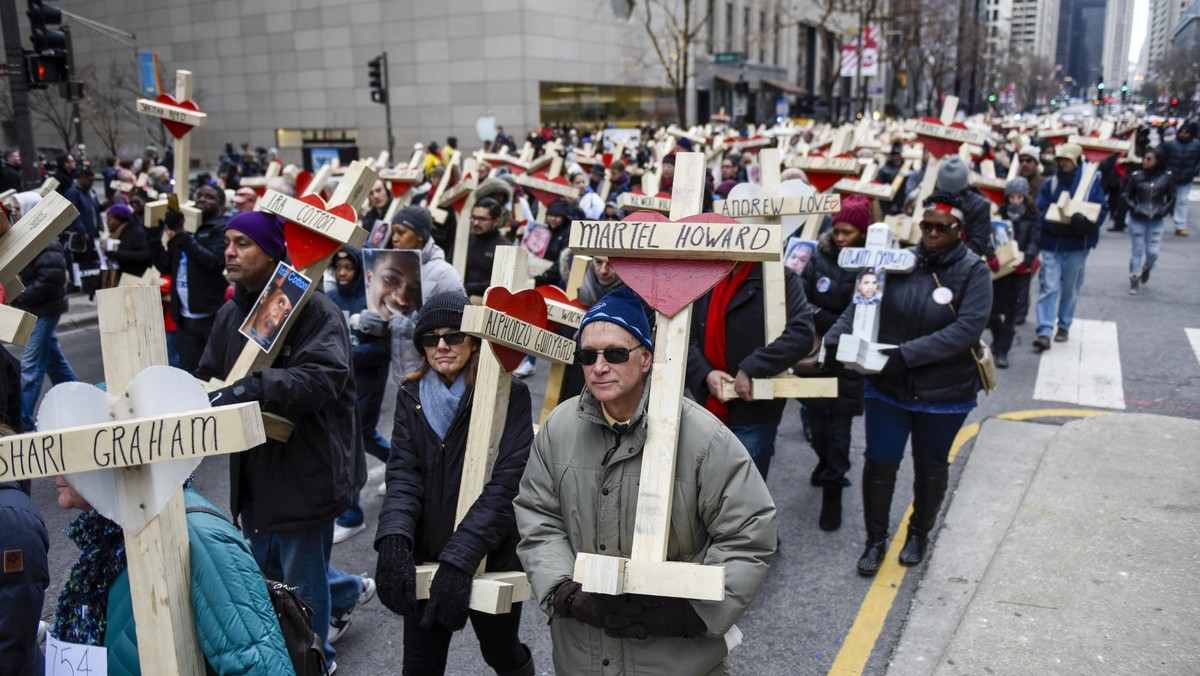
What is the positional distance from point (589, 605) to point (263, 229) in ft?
7.30

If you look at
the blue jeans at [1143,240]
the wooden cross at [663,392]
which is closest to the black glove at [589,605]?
the wooden cross at [663,392]

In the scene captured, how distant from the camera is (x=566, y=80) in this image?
3759cm

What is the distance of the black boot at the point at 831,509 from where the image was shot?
17.3ft

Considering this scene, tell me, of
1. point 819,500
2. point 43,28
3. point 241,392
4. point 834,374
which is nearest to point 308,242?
point 241,392

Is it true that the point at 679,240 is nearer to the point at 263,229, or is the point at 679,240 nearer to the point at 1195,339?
the point at 263,229

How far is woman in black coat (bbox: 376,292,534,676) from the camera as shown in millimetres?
2879

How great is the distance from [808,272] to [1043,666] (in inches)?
104

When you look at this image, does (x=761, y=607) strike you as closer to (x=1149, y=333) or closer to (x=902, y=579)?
(x=902, y=579)

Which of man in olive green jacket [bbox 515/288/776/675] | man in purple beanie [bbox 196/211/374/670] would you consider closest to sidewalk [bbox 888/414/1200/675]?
man in olive green jacket [bbox 515/288/776/675]

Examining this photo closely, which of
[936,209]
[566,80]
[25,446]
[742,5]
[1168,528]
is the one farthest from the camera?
[742,5]

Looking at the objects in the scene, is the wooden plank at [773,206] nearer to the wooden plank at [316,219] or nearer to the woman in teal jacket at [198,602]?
the wooden plank at [316,219]

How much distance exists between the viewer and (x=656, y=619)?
237cm

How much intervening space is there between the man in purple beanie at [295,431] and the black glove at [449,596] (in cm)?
91

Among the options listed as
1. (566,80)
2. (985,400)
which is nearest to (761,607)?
(985,400)
